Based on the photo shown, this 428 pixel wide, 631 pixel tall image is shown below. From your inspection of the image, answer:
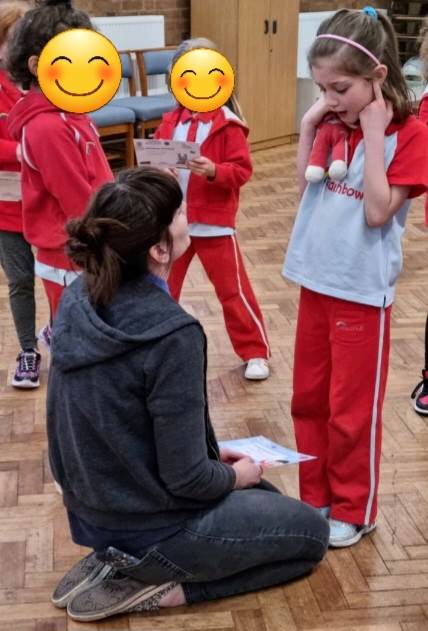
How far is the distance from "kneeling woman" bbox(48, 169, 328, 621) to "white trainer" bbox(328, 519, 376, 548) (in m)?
0.22

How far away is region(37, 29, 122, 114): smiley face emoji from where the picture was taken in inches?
90.0

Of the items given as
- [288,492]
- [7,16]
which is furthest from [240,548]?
[7,16]

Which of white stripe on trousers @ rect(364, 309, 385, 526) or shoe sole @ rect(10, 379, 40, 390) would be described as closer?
white stripe on trousers @ rect(364, 309, 385, 526)

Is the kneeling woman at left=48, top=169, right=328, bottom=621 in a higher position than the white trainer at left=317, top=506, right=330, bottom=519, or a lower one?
higher

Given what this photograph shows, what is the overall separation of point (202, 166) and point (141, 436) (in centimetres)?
127

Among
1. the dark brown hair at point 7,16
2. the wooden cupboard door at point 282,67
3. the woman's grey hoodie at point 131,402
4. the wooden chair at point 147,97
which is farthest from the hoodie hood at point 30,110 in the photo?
the wooden cupboard door at point 282,67

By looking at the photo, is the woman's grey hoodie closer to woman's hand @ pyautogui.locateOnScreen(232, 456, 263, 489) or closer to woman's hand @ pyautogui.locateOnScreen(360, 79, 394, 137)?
woman's hand @ pyautogui.locateOnScreen(232, 456, 263, 489)

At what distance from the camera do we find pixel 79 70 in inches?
89.9

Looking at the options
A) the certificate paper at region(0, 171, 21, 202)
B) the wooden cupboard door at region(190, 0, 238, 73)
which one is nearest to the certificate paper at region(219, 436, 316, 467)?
the certificate paper at region(0, 171, 21, 202)

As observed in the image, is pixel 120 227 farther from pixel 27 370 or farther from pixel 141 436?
pixel 27 370

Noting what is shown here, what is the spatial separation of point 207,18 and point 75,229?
564cm

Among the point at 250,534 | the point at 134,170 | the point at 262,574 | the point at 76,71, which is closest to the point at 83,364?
the point at 134,170

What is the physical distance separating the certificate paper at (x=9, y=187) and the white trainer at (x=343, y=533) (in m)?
1.45

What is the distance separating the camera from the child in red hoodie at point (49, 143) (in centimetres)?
240
